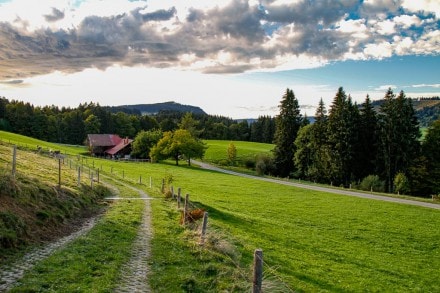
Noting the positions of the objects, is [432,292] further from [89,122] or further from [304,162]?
[89,122]

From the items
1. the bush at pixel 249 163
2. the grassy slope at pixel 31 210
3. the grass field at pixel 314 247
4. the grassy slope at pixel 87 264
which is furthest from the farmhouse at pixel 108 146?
the grassy slope at pixel 87 264

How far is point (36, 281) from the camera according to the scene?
1095 cm

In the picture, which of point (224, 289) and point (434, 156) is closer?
point (224, 289)

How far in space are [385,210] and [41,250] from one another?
34.6m

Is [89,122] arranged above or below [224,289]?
above

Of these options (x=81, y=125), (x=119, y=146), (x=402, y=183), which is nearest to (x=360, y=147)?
(x=402, y=183)

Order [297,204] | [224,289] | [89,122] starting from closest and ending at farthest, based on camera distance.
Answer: [224,289] < [297,204] < [89,122]

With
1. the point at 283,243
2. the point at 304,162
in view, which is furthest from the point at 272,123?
the point at 283,243

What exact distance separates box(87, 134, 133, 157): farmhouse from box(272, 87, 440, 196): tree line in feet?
191

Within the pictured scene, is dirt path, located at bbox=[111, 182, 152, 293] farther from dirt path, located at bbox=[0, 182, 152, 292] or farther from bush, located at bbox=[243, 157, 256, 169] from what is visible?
bush, located at bbox=[243, 157, 256, 169]

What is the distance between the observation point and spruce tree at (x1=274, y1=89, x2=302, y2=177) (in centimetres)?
8669

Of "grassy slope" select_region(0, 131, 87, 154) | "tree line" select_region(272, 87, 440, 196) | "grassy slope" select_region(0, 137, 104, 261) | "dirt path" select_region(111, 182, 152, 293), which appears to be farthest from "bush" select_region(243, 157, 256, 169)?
"dirt path" select_region(111, 182, 152, 293)

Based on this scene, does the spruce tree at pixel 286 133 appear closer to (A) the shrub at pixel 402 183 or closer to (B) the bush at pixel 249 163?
(B) the bush at pixel 249 163

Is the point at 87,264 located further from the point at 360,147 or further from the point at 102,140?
the point at 102,140
